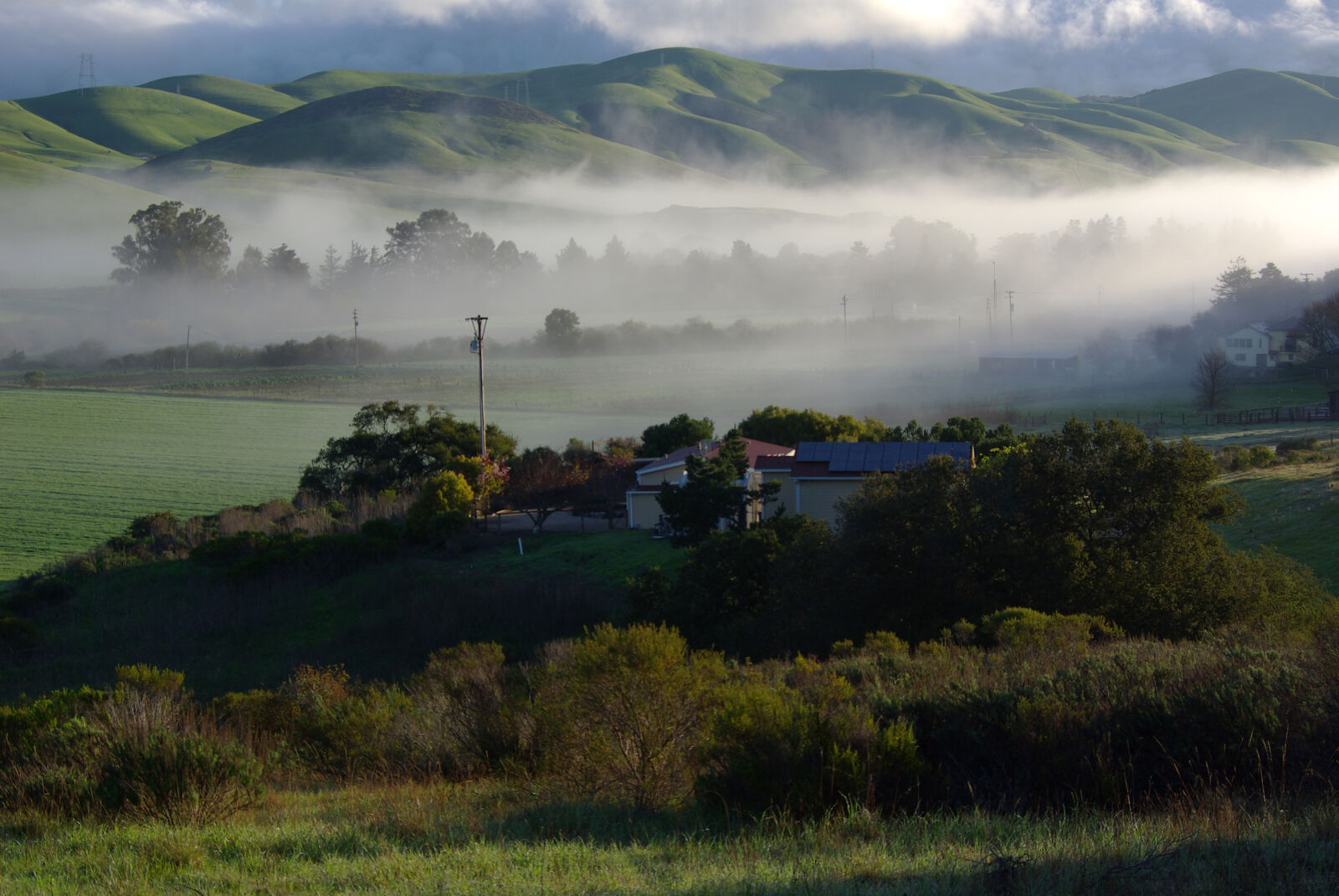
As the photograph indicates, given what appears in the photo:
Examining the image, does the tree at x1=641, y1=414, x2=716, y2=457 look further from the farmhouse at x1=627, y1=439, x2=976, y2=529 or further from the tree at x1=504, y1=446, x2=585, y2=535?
the farmhouse at x1=627, y1=439, x2=976, y2=529

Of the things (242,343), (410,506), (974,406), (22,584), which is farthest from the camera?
(242,343)

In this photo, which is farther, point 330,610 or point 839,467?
point 839,467

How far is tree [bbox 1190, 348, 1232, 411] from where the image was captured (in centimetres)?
6384

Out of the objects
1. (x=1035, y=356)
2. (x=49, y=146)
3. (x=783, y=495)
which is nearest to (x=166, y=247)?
(x=1035, y=356)

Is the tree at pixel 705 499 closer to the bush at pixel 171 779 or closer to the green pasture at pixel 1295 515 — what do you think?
the green pasture at pixel 1295 515

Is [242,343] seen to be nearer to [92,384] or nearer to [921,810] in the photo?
[92,384]

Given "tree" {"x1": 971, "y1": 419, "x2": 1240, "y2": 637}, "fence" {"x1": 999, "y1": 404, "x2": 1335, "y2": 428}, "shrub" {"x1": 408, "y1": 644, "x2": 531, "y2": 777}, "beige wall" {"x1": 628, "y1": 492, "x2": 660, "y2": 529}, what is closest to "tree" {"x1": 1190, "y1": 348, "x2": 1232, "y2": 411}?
"fence" {"x1": 999, "y1": 404, "x2": 1335, "y2": 428}

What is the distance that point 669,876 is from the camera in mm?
5820

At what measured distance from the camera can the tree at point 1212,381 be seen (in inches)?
2514

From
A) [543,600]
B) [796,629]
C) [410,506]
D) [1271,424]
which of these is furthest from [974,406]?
[796,629]

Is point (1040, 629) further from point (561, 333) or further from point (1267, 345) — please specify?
point (561, 333)

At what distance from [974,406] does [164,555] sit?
172ft

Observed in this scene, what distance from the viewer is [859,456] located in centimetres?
3306

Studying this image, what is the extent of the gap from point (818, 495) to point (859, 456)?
1859mm
